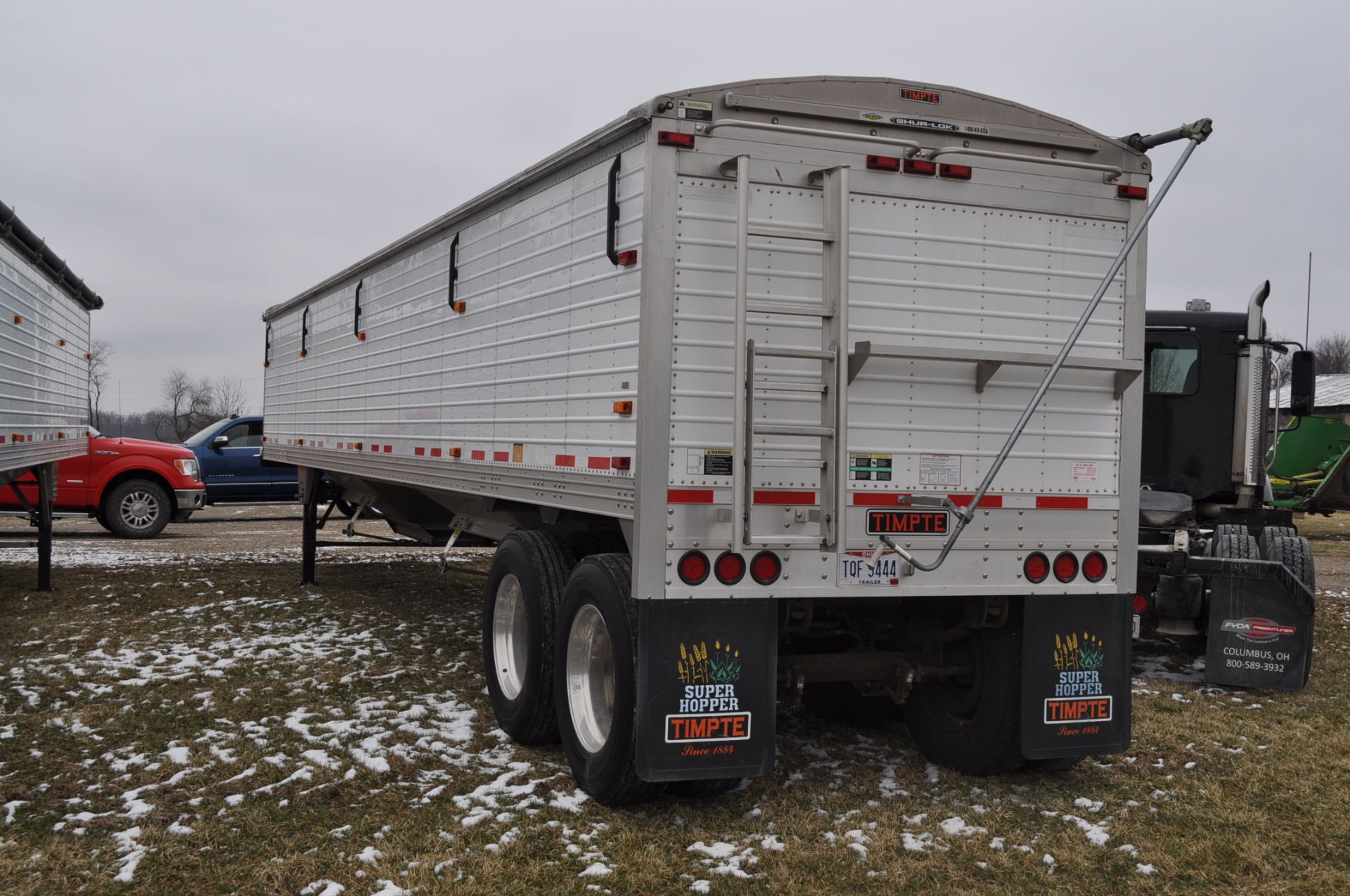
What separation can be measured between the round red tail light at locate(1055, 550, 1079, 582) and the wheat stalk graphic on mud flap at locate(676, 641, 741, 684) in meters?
1.50

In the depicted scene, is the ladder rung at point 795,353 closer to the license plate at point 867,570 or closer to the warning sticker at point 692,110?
the license plate at point 867,570

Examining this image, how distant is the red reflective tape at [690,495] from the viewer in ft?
14.9

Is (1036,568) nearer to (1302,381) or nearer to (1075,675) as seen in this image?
(1075,675)

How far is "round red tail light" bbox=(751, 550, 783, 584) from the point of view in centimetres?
462

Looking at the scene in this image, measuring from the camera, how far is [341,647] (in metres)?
8.40

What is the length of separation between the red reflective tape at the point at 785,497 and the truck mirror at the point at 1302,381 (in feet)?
16.9

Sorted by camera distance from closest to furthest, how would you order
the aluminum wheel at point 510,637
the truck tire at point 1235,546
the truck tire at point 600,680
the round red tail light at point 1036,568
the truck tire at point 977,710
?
the truck tire at point 600,680, the round red tail light at point 1036,568, the truck tire at point 977,710, the aluminum wheel at point 510,637, the truck tire at point 1235,546

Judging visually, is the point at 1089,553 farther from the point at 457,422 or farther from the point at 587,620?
the point at 457,422

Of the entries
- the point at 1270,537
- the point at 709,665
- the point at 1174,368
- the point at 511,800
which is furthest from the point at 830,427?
the point at 1174,368

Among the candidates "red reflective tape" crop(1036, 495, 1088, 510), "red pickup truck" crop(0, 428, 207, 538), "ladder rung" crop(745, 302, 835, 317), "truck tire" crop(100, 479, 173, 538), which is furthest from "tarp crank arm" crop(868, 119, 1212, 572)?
"truck tire" crop(100, 479, 173, 538)

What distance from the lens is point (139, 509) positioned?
16.4 m

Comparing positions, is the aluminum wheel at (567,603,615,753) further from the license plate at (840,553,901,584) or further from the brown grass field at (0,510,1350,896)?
the license plate at (840,553,901,584)

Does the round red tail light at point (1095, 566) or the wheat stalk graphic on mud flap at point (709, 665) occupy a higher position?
the round red tail light at point (1095, 566)

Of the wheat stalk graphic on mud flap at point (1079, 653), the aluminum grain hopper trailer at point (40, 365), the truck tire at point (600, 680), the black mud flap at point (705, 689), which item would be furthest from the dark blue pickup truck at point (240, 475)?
the wheat stalk graphic on mud flap at point (1079, 653)
